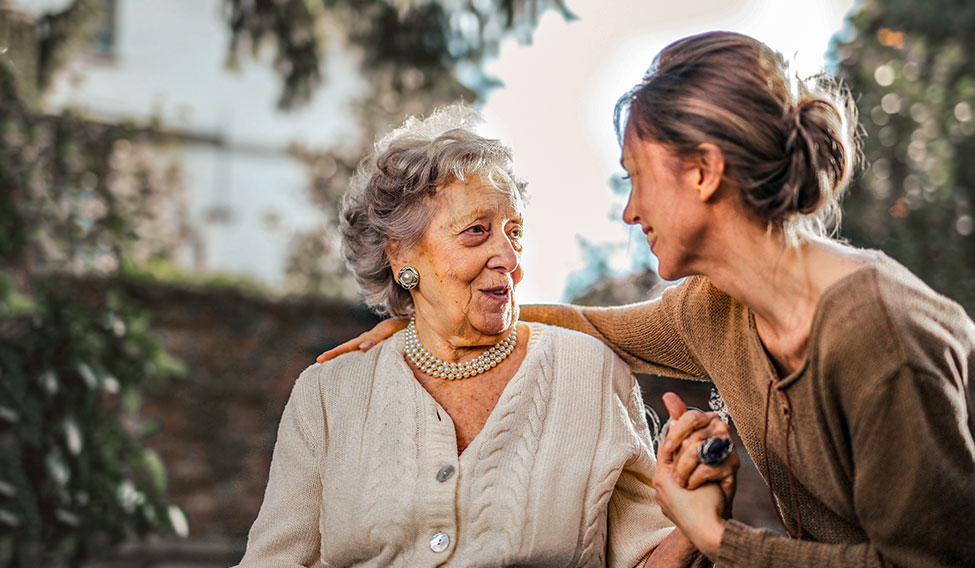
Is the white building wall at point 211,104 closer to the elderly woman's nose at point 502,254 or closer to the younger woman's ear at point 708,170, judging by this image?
the elderly woman's nose at point 502,254

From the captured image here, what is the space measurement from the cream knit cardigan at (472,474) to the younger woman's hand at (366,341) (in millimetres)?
74

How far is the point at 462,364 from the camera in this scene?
2.26m

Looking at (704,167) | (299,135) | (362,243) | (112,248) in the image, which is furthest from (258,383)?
(704,167)

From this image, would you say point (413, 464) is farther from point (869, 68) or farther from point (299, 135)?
point (299, 135)

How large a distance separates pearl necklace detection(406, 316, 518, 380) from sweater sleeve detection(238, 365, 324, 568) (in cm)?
28

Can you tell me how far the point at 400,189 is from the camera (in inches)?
88.9

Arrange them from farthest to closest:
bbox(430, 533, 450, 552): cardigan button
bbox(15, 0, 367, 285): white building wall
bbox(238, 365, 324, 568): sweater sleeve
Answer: bbox(15, 0, 367, 285): white building wall
bbox(238, 365, 324, 568): sweater sleeve
bbox(430, 533, 450, 552): cardigan button

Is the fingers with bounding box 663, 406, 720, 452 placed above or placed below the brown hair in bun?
below

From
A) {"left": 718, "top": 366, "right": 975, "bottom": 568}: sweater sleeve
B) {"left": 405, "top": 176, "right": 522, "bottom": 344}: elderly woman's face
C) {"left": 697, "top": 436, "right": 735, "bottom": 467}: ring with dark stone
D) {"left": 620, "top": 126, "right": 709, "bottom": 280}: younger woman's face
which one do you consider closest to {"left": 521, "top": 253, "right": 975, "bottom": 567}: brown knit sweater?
{"left": 718, "top": 366, "right": 975, "bottom": 568}: sweater sleeve

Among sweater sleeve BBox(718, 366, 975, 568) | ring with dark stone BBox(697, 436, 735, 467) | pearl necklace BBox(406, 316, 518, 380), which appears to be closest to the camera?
sweater sleeve BBox(718, 366, 975, 568)

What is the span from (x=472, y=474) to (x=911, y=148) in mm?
3993

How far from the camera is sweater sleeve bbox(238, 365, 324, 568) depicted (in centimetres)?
213

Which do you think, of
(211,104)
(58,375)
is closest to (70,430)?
(58,375)

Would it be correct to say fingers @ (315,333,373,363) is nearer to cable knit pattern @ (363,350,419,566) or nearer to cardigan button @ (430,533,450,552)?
cable knit pattern @ (363,350,419,566)
